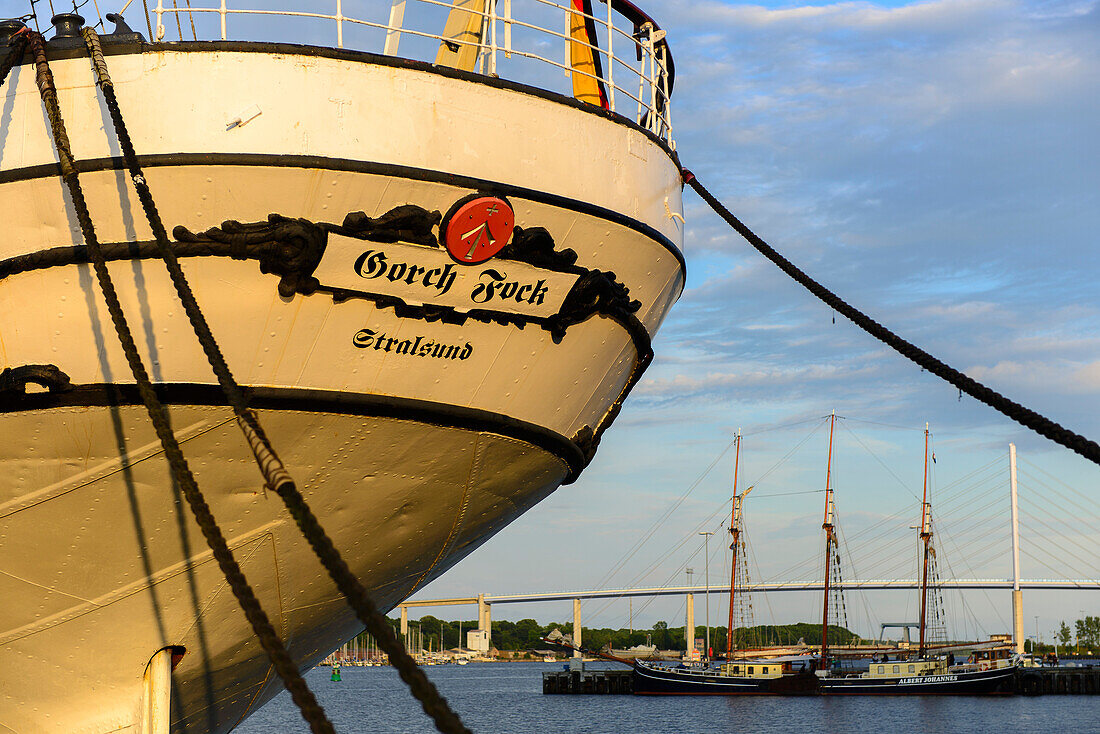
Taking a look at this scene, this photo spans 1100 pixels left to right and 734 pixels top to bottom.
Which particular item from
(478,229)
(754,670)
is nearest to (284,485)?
(478,229)

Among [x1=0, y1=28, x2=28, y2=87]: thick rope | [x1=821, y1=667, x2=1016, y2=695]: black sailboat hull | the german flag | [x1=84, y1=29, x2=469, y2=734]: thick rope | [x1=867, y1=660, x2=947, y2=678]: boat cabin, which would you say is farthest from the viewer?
[x1=867, y1=660, x2=947, y2=678]: boat cabin

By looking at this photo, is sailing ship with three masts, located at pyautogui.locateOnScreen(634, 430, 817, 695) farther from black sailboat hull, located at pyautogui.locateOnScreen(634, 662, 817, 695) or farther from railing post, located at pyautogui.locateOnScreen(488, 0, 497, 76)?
railing post, located at pyautogui.locateOnScreen(488, 0, 497, 76)

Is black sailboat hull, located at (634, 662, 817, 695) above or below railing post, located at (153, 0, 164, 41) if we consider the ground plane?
below

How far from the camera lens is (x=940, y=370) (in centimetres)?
638

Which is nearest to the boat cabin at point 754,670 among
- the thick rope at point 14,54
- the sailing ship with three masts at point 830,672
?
the sailing ship with three masts at point 830,672

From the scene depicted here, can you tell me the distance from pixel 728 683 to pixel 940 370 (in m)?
70.2

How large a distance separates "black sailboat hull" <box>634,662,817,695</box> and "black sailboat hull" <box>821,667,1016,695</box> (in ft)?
5.47

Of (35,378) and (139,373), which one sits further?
(35,378)

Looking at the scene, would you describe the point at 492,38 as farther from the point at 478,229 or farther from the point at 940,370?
the point at 940,370

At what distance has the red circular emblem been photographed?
281 inches

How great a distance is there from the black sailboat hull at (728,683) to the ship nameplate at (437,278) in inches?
2712

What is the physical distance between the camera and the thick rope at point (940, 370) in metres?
5.76

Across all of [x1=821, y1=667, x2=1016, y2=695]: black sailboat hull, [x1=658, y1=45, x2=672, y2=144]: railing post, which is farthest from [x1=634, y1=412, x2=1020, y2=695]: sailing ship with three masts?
[x1=658, y1=45, x2=672, y2=144]: railing post

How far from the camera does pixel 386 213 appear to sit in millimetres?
6980
